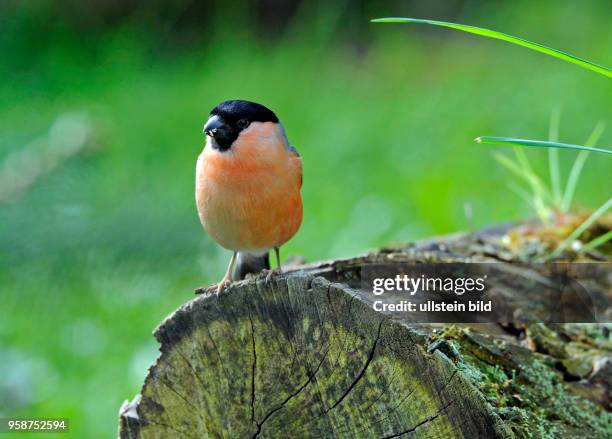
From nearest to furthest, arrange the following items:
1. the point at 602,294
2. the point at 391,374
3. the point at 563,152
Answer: the point at 391,374 → the point at 602,294 → the point at 563,152

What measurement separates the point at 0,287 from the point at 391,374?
3.16 meters

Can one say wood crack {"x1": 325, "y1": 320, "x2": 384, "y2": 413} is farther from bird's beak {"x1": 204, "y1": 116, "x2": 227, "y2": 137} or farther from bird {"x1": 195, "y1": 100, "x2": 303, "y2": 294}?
Answer: bird's beak {"x1": 204, "y1": 116, "x2": 227, "y2": 137}

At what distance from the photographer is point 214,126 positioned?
2.82 meters

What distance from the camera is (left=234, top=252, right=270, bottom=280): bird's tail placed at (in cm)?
340

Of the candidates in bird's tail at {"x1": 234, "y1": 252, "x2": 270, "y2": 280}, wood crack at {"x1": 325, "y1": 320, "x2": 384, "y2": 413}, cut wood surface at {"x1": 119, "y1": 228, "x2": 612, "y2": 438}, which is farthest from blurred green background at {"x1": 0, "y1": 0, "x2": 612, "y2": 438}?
wood crack at {"x1": 325, "y1": 320, "x2": 384, "y2": 413}

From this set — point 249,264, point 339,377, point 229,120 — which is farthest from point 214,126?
point 339,377

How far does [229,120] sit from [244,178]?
0.57 feet

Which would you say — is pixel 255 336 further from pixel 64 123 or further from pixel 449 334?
pixel 64 123

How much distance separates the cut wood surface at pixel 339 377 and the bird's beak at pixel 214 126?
22.2 inches

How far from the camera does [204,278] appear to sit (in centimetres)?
497

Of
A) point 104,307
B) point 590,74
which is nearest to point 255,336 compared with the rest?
point 104,307

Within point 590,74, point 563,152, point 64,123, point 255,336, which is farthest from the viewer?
point 590,74

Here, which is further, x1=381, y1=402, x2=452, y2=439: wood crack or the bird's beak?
the bird's beak

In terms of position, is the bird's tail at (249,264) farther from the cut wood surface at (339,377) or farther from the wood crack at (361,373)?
the wood crack at (361,373)
